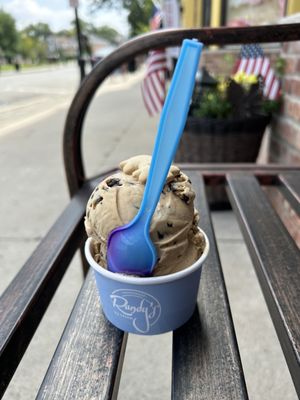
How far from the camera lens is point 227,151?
238cm

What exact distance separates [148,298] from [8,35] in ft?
217

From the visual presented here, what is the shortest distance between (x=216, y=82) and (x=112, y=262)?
7.57 ft

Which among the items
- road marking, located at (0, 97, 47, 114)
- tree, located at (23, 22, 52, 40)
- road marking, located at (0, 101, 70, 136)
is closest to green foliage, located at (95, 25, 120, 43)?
tree, located at (23, 22, 52, 40)

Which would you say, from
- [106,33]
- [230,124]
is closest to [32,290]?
[230,124]

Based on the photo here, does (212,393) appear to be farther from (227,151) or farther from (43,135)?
(43,135)

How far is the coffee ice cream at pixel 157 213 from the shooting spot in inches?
24.4

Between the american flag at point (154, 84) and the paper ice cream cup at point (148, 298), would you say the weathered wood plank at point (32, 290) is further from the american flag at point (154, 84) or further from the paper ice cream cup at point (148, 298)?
the american flag at point (154, 84)

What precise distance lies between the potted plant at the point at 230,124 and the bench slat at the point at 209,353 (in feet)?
5.33

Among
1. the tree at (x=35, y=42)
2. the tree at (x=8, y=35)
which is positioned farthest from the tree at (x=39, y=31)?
the tree at (x=8, y=35)

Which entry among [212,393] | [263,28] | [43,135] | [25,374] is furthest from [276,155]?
[43,135]

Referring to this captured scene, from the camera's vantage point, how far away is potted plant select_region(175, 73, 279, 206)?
2305 mm

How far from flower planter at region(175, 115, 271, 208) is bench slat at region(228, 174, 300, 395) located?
1122 millimetres

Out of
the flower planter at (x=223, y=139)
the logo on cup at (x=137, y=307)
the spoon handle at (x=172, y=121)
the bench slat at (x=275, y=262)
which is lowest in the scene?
the flower planter at (x=223, y=139)

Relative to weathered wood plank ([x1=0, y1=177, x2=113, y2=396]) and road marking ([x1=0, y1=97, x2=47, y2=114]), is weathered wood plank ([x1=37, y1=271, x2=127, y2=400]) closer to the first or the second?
weathered wood plank ([x1=0, y1=177, x2=113, y2=396])
